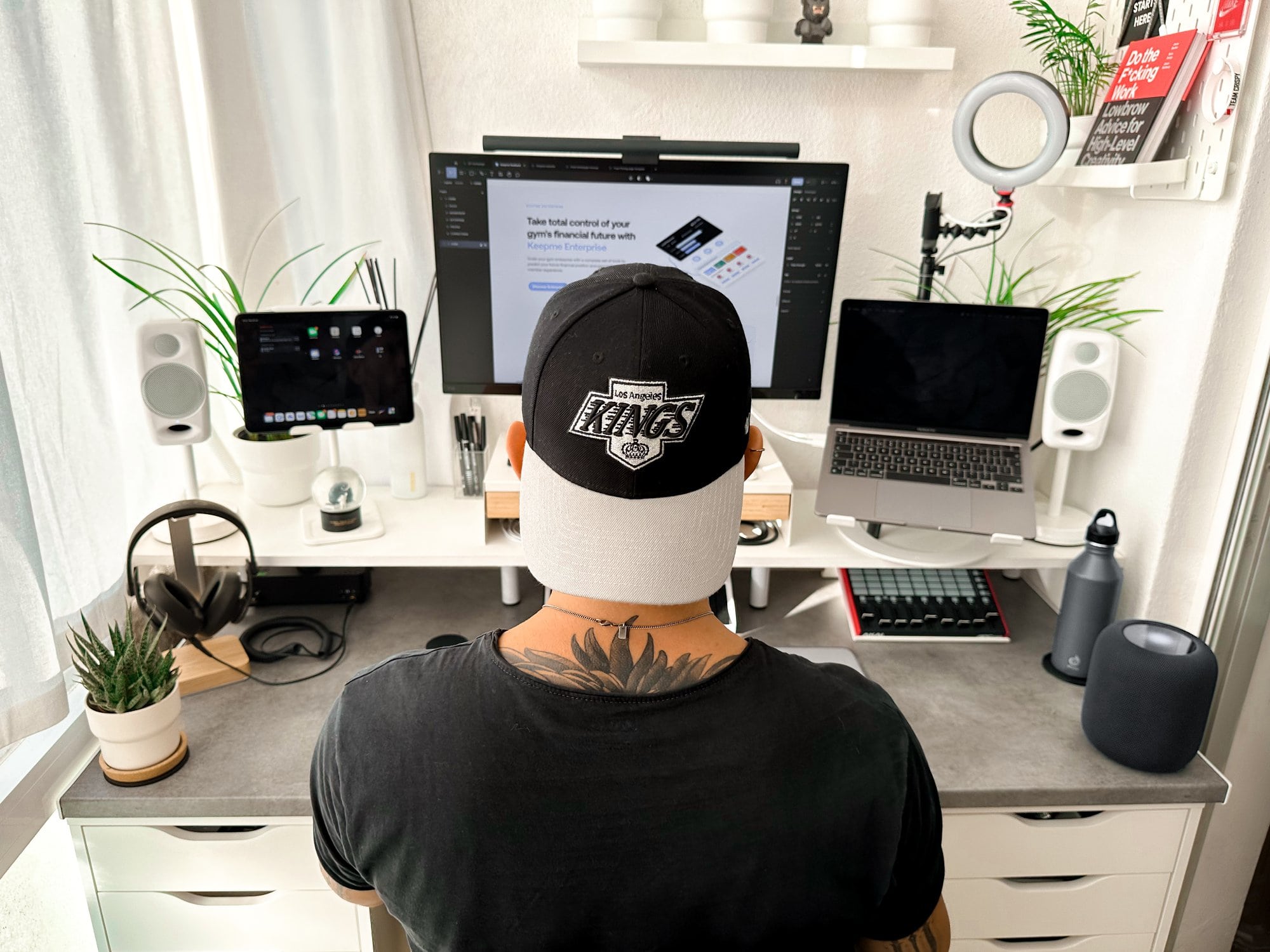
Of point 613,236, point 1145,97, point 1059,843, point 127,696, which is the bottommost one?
point 1059,843

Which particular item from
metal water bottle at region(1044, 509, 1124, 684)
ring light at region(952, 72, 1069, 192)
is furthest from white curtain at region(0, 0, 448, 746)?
metal water bottle at region(1044, 509, 1124, 684)

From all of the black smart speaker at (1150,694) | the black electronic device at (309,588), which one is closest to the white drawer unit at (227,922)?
the black electronic device at (309,588)

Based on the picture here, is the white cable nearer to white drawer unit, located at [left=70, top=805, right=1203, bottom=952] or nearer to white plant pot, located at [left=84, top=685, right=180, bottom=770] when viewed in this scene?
white drawer unit, located at [left=70, top=805, right=1203, bottom=952]

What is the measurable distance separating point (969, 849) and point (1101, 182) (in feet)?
3.52

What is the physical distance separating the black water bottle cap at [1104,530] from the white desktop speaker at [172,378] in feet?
4.73

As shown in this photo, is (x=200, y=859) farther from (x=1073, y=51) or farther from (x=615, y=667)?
(x=1073, y=51)

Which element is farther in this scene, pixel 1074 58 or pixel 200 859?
pixel 1074 58

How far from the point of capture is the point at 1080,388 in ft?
5.22

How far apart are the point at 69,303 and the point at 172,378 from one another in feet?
0.87

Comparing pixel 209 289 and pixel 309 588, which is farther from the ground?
pixel 209 289

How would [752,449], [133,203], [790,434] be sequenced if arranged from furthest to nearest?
[790,434] < [133,203] < [752,449]

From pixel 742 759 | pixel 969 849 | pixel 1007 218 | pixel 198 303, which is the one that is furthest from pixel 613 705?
pixel 1007 218

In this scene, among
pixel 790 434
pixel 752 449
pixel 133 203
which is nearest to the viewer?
pixel 752 449

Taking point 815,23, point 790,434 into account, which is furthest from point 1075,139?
point 790,434
